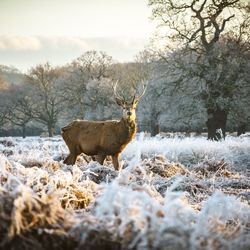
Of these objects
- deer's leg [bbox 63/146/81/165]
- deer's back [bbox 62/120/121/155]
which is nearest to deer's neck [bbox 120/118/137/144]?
deer's back [bbox 62/120/121/155]

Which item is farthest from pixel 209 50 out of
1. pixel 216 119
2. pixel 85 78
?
pixel 85 78

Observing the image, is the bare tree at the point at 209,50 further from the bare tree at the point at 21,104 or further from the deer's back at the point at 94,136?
the bare tree at the point at 21,104

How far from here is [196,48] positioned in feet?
88.8

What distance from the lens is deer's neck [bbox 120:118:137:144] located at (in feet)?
37.0

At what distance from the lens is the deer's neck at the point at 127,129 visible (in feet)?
37.0

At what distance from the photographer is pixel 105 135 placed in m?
11.7

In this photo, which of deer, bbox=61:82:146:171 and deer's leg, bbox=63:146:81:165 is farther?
deer's leg, bbox=63:146:81:165

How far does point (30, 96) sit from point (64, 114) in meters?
6.10

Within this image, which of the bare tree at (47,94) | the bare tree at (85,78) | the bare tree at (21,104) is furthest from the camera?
the bare tree at (21,104)

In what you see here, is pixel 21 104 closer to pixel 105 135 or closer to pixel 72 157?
pixel 72 157

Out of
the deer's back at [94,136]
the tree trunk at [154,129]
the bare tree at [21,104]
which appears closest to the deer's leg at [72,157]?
the deer's back at [94,136]

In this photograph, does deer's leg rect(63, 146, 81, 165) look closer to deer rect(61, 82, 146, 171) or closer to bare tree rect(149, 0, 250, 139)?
deer rect(61, 82, 146, 171)

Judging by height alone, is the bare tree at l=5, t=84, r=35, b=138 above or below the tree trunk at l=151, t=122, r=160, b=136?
above

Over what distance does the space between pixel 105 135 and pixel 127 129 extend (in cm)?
68
